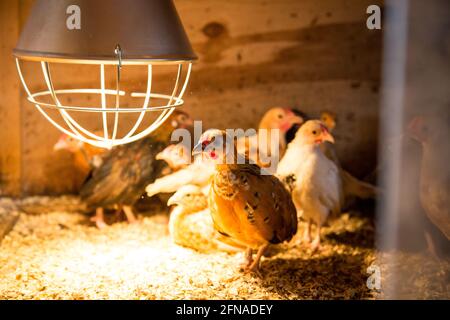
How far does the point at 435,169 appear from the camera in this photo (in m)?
2.32

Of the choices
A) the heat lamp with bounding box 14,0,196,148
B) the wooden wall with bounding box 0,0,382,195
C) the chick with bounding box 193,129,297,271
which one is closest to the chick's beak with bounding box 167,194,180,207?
the chick with bounding box 193,129,297,271

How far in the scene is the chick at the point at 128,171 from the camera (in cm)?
268

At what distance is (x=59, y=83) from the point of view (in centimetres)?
295

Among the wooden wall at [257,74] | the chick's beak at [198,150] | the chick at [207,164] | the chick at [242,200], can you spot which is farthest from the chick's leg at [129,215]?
the chick's beak at [198,150]

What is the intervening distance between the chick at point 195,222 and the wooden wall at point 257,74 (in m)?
0.53

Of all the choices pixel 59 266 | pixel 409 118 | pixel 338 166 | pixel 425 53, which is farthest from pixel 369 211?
pixel 59 266

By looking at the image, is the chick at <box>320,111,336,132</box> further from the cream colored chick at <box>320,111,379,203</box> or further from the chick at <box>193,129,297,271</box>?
the chick at <box>193,129,297,271</box>

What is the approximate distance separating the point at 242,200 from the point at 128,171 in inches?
27.0

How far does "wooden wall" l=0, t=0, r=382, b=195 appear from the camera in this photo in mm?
2869

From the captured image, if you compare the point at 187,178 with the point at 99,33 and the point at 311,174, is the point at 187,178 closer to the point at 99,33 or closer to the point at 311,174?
the point at 311,174

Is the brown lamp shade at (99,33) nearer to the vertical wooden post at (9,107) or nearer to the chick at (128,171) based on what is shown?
the chick at (128,171)

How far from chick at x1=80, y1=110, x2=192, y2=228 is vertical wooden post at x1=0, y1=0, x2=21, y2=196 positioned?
41 cm

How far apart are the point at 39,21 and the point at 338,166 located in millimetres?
1484
